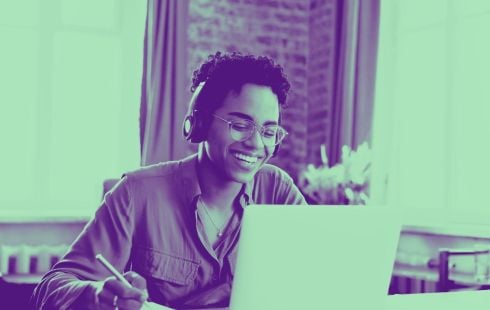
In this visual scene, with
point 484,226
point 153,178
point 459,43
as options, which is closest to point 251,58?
point 153,178

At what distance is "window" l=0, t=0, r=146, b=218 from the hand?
2970 millimetres

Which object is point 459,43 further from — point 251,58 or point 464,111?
point 251,58

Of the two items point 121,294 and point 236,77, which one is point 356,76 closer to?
point 236,77

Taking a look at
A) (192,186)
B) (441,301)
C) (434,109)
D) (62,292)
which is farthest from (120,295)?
(434,109)

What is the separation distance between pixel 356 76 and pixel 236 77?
9.33 feet

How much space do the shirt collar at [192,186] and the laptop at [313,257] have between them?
0.52 m

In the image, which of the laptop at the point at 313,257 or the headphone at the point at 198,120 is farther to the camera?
the headphone at the point at 198,120

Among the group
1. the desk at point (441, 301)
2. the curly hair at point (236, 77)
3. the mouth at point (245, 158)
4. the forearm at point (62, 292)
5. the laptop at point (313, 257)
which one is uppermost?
the curly hair at point (236, 77)

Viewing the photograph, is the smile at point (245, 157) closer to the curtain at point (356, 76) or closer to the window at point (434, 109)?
the window at point (434, 109)

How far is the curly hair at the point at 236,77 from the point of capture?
1689 mm

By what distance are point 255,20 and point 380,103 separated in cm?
119

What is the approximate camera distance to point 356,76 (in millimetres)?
4418

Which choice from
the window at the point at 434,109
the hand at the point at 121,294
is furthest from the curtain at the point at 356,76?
the hand at the point at 121,294

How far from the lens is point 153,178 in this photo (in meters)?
1.71
